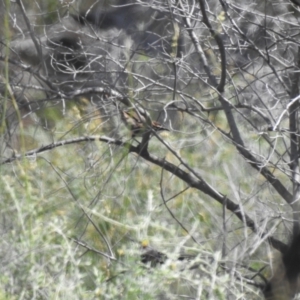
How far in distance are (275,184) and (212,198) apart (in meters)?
0.41

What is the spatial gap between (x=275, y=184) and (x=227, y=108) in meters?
0.44

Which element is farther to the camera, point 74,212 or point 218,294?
point 74,212

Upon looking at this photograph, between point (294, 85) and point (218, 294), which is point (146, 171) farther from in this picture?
point (218, 294)

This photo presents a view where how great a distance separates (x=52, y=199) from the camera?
3508mm

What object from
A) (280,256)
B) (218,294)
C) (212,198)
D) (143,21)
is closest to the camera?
(218,294)

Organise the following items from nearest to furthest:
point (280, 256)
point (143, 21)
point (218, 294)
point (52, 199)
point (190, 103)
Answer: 1. point (218, 294)
2. point (280, 256)
3. point (52, 199)
4. point (190, 103)
5. point (143, 21)

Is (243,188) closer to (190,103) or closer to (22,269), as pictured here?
(190,103)

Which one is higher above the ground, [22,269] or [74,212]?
[22,269]

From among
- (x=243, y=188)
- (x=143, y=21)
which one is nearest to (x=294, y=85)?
(x=243, y=188)

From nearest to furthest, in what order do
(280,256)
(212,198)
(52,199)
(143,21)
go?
(280,256)
(52,199)
(212,198)
(143,21)

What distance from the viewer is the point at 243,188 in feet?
12.8

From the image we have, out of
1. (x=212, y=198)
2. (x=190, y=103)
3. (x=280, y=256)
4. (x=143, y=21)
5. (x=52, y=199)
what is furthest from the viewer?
(x=143, y=21)

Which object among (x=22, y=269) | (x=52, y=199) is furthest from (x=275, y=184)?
(x=22, y=269)

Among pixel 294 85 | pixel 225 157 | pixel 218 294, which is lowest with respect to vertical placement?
pixel 225 157
